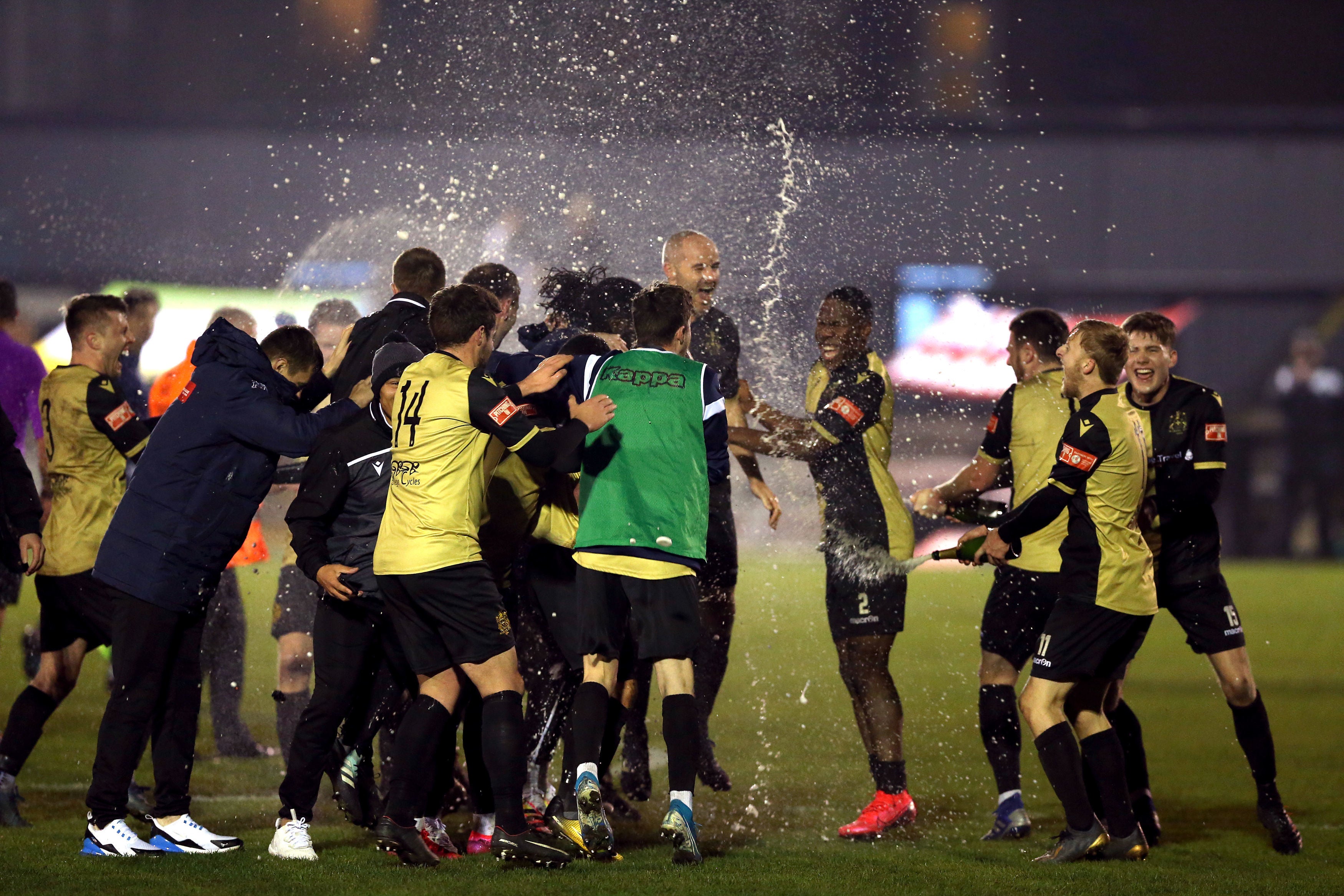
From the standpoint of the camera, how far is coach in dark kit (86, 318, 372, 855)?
5352mm

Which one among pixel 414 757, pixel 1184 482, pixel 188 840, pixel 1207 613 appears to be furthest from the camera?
pixel 1184 482

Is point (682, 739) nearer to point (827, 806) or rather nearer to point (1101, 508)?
point (827, 806)

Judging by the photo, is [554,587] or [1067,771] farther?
[554,587]

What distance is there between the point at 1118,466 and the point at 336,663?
121 inches

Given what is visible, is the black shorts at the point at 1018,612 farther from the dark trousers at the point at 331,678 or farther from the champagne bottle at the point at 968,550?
the dark trousers at the point at 331,678

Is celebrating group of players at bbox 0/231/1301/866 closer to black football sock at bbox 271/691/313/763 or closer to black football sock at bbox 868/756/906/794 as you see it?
black football sock at bbox 868/756/906/794

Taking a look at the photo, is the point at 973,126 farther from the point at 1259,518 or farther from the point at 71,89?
the point at 71,89

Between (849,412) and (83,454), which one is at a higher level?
(849,412)

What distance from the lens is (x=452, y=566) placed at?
201 inches

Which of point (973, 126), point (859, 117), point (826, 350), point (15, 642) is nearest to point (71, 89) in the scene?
point (859, 117)

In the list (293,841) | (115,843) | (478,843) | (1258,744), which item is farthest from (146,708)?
(1258,744)

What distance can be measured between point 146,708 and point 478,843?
1.32m

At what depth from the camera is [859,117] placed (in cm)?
2764

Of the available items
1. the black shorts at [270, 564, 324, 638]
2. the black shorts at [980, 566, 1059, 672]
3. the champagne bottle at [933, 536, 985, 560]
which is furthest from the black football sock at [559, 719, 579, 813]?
the black shorts at [980, 566, 1059, 672]
